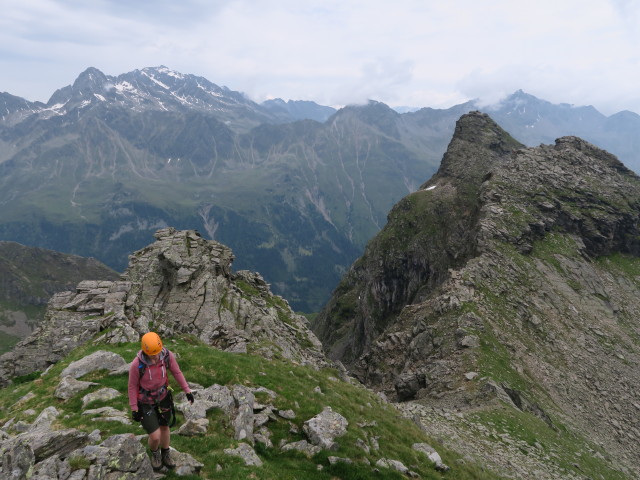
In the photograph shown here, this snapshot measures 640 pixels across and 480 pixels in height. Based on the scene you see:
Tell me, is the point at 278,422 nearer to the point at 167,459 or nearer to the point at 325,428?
the point at 325,428

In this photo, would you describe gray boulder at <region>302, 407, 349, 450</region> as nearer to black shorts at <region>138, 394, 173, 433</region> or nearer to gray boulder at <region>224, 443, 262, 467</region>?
gray boulder at <region>224, 443, 262, 467</region>

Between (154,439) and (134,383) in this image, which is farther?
(154,439)

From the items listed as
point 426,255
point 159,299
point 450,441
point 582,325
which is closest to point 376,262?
point 426,255

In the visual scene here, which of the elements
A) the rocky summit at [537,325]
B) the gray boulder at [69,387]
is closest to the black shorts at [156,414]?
the gray boulder at [69,387]

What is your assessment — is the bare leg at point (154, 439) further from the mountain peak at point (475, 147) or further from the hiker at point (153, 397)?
the mountain peak at point (475, 147)

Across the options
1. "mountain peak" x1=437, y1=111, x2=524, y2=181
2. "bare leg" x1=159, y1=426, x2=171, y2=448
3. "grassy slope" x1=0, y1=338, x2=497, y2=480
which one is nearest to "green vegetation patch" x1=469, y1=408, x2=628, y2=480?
"grassy slope" x1=0, y1=338, x2=497, y2=480

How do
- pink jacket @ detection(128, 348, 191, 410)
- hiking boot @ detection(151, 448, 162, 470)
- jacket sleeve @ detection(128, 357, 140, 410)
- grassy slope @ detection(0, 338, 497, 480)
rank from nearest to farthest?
jacket sleeve @ detection(128, 357, 140, 410) → pink jacket @ detection(128, 348, 191, 410) → hiking boot @ detection(151, 448, 162, 470) → grassy slope @ detection(0, 338, 497, 480)

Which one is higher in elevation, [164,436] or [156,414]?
[156,414]

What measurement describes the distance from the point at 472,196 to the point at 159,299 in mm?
121707

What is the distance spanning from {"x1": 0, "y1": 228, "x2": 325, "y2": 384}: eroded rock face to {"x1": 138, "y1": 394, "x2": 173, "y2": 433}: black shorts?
1790 cm

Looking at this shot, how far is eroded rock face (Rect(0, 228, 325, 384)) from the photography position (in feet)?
109

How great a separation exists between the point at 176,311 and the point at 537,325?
55.2 meters

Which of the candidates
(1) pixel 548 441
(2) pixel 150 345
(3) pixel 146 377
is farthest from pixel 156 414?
(1) pixel 548 441

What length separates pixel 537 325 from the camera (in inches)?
2363
